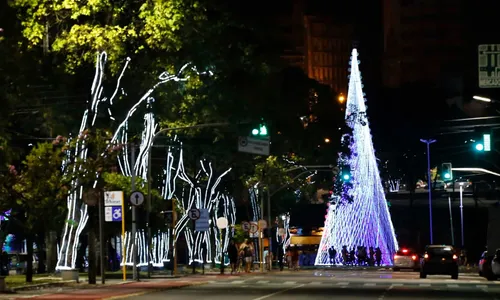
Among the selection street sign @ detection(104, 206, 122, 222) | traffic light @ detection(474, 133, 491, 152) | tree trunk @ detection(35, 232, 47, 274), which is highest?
traffic light @ detection(474, 133, 491, 152)

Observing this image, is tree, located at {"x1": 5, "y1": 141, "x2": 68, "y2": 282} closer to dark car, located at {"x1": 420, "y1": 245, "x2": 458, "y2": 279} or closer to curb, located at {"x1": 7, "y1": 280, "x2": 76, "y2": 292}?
curb, located at {"x1": 7, "y1": 280, "x2": 76, "y2": 292}

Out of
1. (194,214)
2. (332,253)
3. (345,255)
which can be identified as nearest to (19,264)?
(194,214)

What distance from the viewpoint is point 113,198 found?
45.2 m

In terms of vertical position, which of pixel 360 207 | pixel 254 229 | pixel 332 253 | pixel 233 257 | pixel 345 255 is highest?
pixel 360 207

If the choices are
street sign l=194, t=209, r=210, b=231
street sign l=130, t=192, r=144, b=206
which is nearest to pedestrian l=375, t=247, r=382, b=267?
street sign l=194, t=209, r=210, b=231

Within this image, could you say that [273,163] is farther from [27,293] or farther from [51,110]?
[27,293]

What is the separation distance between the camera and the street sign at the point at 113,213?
45.1m

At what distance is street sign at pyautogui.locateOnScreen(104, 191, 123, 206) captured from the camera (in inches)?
1772

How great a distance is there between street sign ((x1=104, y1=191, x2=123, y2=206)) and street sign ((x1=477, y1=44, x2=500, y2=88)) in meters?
15.4

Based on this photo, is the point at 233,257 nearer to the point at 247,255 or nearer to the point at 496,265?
the point at 247,255

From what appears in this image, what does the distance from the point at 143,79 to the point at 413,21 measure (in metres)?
152

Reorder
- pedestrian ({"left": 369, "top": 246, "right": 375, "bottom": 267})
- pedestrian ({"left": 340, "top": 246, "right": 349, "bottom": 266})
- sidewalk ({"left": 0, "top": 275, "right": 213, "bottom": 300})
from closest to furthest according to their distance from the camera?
sidewalk ({"left": 0, "top": 275, "right": 213, "bottom": 300})
pedestrian ({"left": 340, "top": 246, "right": 349, "bottom": 266})
pedestrian ({"left": 369, "top": 246, "right": 375, "bottom": 267})

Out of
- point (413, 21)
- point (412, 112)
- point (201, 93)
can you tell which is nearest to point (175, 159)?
point (201, 93)

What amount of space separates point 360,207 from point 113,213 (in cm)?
3677
